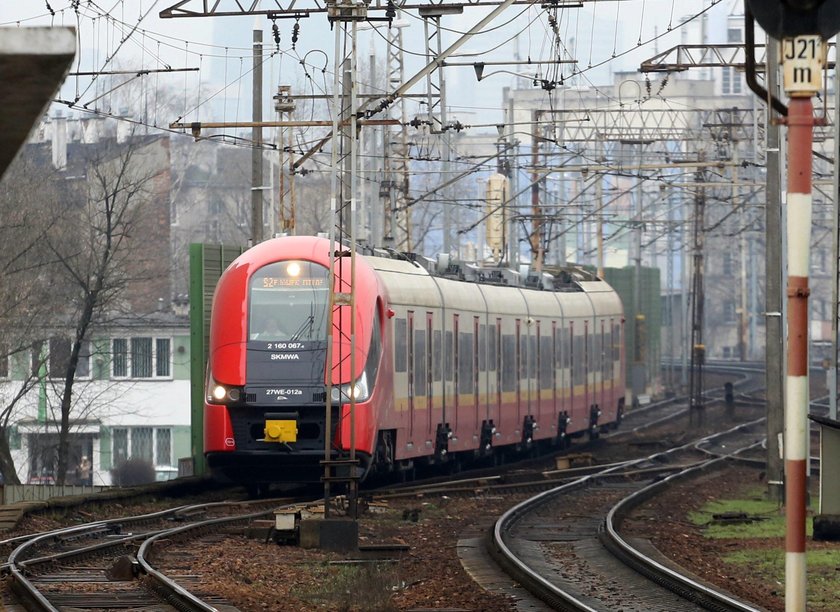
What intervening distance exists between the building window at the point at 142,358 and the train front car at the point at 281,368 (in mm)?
36293

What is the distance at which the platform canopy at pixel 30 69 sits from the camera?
610cm

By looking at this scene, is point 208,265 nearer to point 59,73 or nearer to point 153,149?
point 59,73

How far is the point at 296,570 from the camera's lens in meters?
15.6

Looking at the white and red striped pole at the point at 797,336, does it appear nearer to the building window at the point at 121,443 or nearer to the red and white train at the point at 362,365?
the red and white train at the point at 362,365

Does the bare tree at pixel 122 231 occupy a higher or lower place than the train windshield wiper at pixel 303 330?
higher

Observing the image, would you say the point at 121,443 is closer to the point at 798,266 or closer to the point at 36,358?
the point at 36,358

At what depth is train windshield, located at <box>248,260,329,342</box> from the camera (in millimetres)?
22141

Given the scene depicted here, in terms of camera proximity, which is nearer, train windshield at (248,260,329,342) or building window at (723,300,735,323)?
train windshield at (248,260,329,342)

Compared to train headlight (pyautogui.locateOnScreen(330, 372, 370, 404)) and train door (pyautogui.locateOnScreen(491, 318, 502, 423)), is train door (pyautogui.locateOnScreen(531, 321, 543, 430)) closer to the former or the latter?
train door (pyautogui.locateOnScreen(491, 318, 502, 423))

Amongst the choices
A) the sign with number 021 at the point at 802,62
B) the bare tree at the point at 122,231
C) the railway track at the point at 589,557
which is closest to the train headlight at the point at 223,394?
the railway track at the point at 589,557

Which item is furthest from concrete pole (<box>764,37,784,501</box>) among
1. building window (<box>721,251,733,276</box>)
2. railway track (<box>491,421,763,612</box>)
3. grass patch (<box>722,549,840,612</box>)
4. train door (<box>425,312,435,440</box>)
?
building window (<box>721,251,733,276</box>)

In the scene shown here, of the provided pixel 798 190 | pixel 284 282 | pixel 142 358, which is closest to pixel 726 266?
pixel 142 358

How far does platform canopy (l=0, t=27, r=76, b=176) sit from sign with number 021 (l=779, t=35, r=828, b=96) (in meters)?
2.98

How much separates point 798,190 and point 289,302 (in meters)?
15.1
